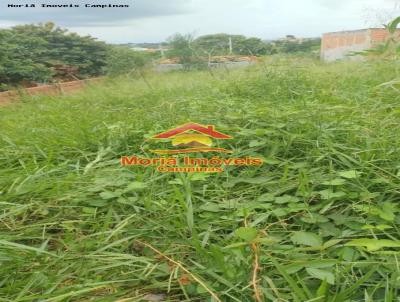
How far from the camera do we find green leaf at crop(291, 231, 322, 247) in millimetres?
958

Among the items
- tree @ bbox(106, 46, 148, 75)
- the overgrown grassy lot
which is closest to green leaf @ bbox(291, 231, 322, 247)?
the overgrown grassy lot

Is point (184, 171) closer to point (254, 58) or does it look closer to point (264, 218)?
point (264, 218)

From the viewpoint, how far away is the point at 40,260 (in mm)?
978

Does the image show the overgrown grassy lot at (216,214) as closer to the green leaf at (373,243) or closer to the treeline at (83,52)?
the green leaf at (373,243)

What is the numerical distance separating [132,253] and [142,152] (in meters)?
0.80

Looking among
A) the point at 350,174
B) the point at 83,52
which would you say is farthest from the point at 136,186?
the point at 83,52

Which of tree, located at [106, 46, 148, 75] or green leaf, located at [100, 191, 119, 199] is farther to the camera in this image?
tree, located at [106, 46, 148, 75]

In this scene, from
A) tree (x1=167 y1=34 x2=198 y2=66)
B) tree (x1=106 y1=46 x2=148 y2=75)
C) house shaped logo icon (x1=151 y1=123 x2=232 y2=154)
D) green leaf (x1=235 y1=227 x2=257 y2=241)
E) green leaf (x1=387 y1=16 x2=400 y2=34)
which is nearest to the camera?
green leaf (x1=235 y1=227 x2=257 y2=241)

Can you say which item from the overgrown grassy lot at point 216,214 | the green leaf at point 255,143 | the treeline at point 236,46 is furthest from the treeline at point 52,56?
the green leaf at point 255,143

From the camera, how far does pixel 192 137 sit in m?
1.85

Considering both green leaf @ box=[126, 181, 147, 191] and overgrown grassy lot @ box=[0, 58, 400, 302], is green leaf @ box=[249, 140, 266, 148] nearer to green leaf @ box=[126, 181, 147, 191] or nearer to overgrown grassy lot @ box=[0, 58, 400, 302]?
overgrown grassy lot @ box=[0, 58, 400, 302]

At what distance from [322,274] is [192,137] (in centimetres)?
115

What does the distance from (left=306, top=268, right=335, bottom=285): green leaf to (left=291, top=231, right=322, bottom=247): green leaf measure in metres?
0.12

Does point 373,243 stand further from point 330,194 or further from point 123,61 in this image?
point 123,61
